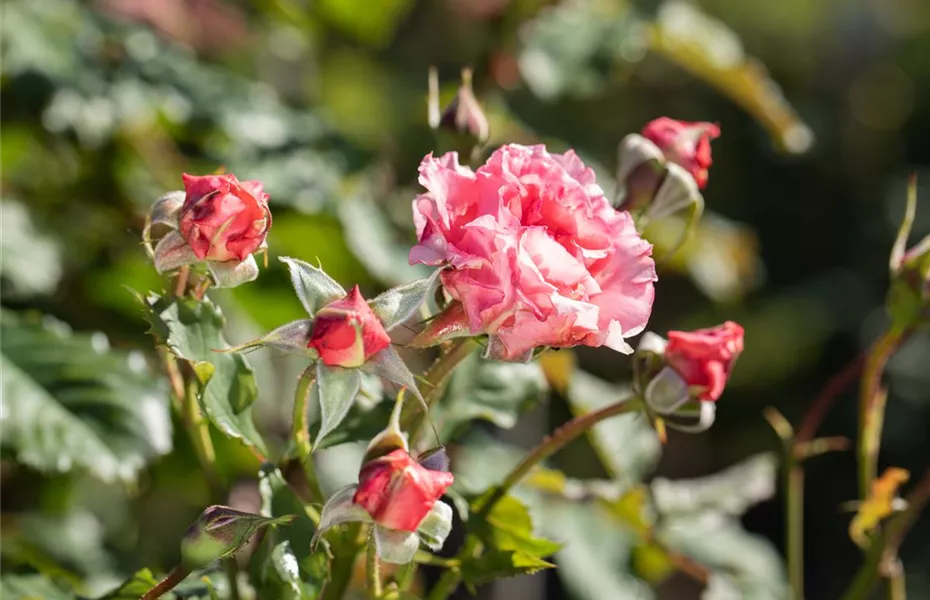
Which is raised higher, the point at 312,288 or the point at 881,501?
the point at 312,288

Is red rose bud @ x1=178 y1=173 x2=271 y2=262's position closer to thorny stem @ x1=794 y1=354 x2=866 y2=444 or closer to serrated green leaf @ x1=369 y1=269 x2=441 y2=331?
serrated green leaf @ x1=369 y1=269 x2=441 y2=331

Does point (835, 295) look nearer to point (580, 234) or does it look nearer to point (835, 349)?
point (835, 349)

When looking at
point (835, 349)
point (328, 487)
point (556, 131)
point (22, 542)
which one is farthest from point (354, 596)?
point (835, 349)

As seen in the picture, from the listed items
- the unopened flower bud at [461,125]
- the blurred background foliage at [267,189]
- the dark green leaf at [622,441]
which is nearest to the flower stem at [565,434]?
the blurred background foliage at [267,189]

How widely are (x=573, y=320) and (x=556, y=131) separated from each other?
0.81 m

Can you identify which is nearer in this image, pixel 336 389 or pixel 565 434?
pixel 336 389

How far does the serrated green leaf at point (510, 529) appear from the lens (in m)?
0.64

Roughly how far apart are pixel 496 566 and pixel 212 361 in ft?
0.62

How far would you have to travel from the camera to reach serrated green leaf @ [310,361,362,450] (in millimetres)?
511

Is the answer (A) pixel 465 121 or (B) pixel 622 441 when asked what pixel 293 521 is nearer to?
(A) pixel 465 121

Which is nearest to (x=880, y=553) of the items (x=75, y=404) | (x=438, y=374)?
(x=438, y=374)

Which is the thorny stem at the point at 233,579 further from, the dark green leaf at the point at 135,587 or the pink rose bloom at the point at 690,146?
the pink rose bloom at the point at 690,146

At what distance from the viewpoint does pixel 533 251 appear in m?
0.52

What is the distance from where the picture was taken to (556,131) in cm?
128
